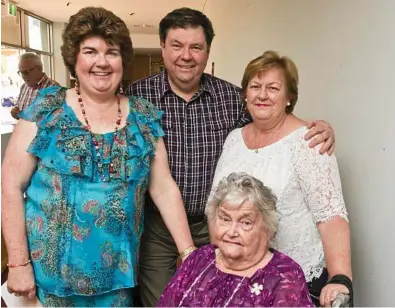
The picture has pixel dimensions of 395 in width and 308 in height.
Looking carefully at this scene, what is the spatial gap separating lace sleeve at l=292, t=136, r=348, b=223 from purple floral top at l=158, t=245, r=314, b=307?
0.74 feet

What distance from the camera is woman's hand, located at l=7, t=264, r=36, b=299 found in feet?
4.58

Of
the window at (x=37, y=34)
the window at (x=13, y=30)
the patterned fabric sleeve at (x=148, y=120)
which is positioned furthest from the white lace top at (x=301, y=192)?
the window at (x=37, y=34)

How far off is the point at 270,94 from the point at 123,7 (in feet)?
21.8

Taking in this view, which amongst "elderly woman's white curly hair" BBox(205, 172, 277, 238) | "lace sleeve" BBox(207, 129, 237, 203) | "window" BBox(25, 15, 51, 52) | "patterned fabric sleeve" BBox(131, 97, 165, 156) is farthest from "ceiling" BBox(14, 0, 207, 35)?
"elderly woman's white curly hair" BBox(205, 172, 277, 238)

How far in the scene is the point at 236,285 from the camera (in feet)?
4.31

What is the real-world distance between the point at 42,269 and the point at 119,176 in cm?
39

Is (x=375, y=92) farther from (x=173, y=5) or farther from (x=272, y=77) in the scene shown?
(x=173, y=5)

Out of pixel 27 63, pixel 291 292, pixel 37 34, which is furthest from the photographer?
pixel 37 34

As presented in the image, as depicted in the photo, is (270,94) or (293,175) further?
(270,94)

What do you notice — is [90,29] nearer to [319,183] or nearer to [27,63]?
[319,183]

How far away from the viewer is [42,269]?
4.62 ft

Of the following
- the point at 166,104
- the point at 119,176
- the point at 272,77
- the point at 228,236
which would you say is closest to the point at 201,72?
the point at 166,104

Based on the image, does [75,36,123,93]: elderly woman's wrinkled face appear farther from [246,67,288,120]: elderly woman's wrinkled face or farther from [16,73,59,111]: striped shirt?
[16,73,59,111]: striped shirt

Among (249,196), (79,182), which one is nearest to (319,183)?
(249,196)
